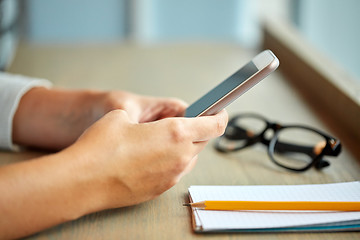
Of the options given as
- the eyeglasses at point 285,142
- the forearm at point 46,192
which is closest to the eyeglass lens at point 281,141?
the eyeglasses at point 285,142

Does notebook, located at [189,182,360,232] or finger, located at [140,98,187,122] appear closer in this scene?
notebook, located at [189,182,360,232]

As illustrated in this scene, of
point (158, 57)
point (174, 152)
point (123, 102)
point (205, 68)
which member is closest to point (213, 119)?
point (174, 152)

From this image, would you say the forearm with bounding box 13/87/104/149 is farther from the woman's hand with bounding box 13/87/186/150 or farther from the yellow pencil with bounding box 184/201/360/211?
the yellow pencil with bounding box 184/201/360/211

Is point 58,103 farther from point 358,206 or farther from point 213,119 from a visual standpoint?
point 358,206

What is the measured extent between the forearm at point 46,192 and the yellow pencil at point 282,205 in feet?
0.48

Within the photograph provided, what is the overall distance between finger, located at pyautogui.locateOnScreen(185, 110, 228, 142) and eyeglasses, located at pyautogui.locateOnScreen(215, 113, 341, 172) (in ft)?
0.62

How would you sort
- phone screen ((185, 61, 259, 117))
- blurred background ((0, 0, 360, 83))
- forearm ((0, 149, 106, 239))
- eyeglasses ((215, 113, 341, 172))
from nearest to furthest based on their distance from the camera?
forearm ((0, 149, 106, 239)), phone screen ((185, 61, 259, 117)), eyeglasses ((215, 113, 341, 172)), blurred background ((0, 0, 360, 83))

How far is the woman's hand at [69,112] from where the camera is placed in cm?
77

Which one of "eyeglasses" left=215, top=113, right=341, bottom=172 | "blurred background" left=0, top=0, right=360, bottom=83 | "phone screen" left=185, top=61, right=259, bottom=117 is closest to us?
"phone screen" left=185, top=61, right=259, bottom=117

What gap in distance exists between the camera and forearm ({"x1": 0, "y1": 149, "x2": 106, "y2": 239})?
0.50m

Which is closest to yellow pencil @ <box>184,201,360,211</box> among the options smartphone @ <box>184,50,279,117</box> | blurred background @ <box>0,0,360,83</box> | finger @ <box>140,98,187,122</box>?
smartphone @ <box>184,50,279,117</box>

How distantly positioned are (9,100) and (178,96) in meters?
0.41

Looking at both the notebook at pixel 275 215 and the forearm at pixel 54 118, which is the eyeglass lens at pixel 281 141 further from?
the forearm at pixel 54 118

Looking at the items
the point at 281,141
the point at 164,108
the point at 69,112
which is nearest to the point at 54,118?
the point at 69,112
